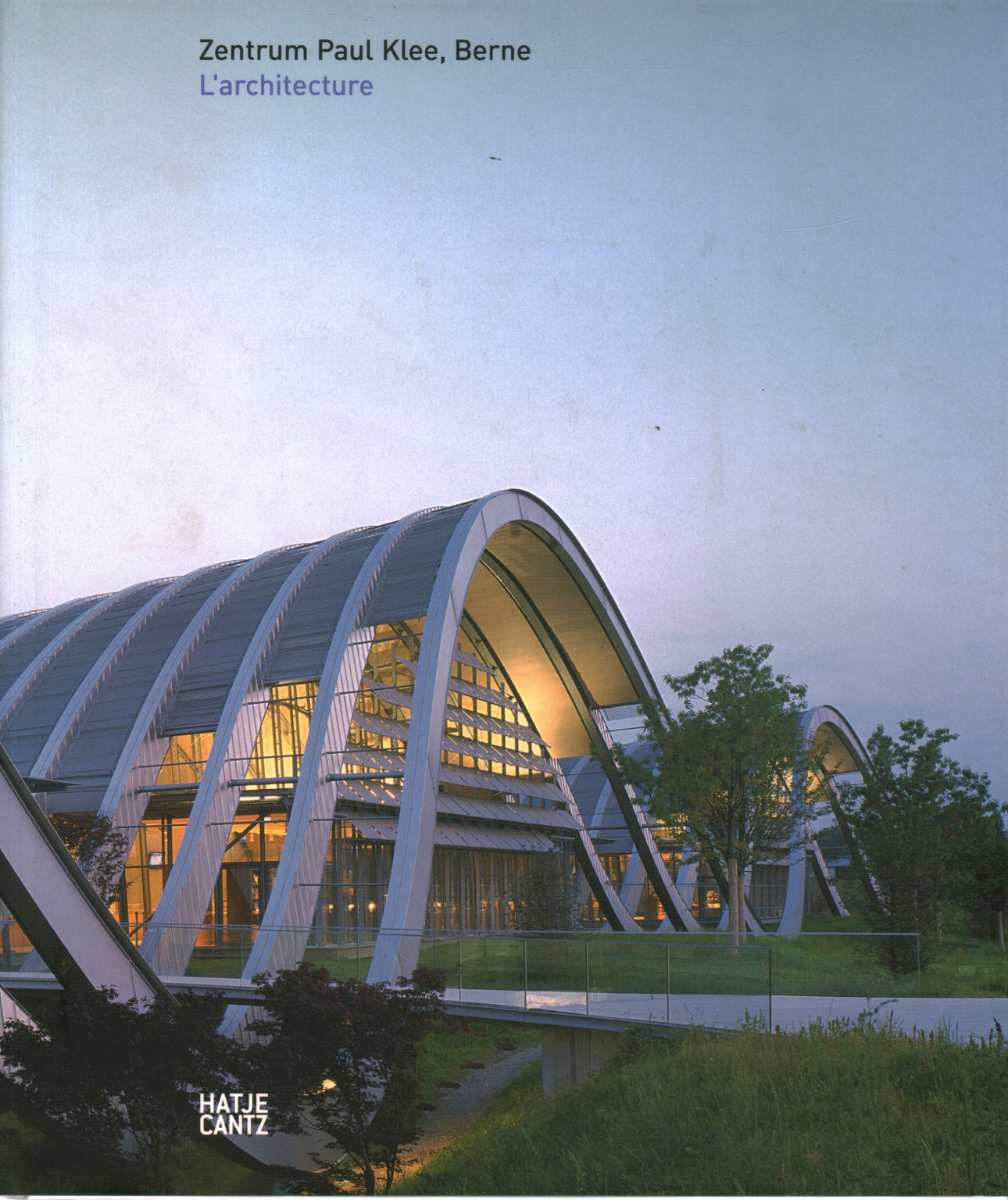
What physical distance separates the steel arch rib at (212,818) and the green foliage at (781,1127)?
9.33 meters

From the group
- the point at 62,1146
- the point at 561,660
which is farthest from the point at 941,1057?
the point at 561,660

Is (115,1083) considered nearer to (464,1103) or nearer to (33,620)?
(464,1103)

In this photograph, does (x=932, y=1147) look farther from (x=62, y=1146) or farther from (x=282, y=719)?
(x=282, y=719)

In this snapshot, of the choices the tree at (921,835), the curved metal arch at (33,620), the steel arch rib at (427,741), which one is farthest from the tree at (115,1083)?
the curved metal arch at (33,620)

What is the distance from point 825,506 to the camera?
Result: 12.6 m

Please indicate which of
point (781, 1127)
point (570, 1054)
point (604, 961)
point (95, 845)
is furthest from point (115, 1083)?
point (95, 845)

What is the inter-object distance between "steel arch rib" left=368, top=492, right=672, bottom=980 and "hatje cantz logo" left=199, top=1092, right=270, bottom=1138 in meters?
4.88

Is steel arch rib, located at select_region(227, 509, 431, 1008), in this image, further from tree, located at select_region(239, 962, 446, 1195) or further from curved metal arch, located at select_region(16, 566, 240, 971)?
curved metal arch, located at select_region(16, 566, 240, 971)

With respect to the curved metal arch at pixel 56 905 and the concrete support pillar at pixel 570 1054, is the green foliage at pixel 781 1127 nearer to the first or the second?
the concrete support pillar at pixel 570 1054

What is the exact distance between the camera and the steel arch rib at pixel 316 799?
1956cm

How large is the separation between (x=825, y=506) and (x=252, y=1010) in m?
12.0

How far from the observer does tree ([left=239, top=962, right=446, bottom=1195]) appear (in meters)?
14.4

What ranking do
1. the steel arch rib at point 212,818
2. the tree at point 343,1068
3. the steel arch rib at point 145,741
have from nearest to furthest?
the tree at point 343,1068, the steel arch rib at point 212,818, the steel arch rib at point 145,741

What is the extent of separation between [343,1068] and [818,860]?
1898 inches
